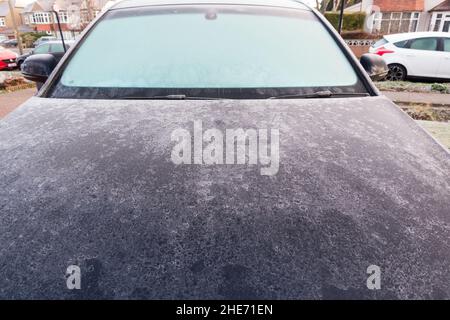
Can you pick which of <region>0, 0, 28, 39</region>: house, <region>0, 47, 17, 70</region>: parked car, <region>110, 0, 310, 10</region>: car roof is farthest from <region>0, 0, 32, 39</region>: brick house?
<region>110, 0, 310, 10</region>: car roof

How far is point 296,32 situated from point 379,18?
27924mm

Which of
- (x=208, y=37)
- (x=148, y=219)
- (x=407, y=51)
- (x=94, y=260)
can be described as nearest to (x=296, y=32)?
(x=208, y=37)

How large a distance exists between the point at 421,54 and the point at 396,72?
78 centimetres

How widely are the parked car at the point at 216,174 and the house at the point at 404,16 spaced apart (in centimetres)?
2611

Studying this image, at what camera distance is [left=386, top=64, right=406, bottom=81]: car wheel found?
9719mm

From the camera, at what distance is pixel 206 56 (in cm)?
163

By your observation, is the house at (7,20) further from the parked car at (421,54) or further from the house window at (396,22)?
the parked car at (421,54)

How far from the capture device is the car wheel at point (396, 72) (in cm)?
972

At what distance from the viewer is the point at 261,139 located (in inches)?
45.4

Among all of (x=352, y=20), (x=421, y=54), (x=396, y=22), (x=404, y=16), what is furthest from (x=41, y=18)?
(x=421, y=54)

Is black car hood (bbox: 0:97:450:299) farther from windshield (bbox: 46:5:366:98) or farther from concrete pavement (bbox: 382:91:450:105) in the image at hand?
concrete pavement (bbox: 382:91:450:105)

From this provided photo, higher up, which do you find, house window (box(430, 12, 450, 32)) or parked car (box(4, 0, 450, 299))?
parked car (box(4, 0, 450, 299))

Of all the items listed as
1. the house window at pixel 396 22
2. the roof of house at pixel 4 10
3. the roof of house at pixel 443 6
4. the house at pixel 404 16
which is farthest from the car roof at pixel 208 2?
the roof of house at pixel 4 10
